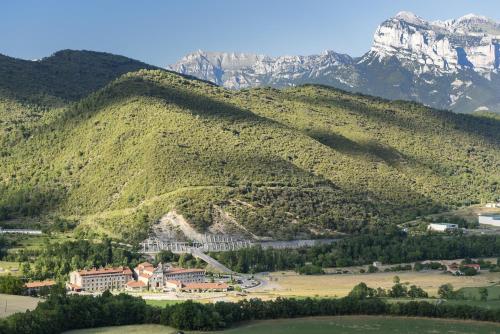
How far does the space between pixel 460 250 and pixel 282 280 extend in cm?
3419

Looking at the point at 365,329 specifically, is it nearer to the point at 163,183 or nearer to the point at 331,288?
the point at 331,288

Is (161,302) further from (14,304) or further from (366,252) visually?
(366,252)

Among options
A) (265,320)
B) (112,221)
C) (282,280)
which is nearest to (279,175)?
(112,221)

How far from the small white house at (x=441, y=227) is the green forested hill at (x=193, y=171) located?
662 centimetres

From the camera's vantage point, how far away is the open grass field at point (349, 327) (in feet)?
258

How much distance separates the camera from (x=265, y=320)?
84.1 metres

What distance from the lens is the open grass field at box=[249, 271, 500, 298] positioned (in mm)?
101312

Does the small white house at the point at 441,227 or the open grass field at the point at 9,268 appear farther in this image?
the small white house at the point at 441,227

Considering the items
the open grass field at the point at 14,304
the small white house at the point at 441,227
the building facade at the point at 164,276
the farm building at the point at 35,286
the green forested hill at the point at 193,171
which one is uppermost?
the green forested hill at the point at 193,171

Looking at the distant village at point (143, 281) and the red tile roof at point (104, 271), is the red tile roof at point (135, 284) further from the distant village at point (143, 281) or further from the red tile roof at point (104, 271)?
the red tile roof at point (104, 271)

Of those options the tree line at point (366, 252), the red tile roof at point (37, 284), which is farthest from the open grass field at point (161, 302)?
the tree line at point (366, 252)

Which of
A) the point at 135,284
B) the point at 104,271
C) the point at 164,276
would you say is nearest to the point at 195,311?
the point at 164,276

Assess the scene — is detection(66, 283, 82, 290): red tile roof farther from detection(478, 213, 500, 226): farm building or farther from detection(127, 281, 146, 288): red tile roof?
A: detection(478, 213, 500, 226): farm building

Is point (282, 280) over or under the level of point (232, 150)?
under
